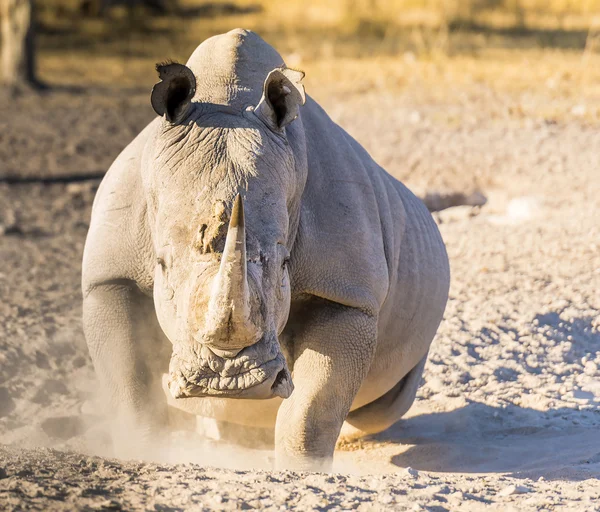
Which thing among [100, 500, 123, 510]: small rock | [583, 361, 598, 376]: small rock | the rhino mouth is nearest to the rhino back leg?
[583, 361, 598, 376]: small rock

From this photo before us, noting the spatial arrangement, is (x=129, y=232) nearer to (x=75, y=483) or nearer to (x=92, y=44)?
(x=75, y=483)

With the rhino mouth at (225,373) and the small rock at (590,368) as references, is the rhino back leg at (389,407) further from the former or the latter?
the rhino mouth at (225,373)

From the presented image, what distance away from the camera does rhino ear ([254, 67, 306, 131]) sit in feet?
12.9

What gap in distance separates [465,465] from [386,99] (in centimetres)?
805

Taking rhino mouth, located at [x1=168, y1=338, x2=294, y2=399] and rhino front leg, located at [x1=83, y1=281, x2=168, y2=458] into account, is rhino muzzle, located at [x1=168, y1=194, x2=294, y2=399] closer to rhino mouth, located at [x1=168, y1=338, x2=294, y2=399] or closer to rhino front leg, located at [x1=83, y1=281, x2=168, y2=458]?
rhino mouth, located at [x1=168, y1=338, x2=294, y2=399]

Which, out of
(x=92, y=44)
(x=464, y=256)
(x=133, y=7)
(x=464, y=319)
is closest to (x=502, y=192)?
(x=464, y=256)

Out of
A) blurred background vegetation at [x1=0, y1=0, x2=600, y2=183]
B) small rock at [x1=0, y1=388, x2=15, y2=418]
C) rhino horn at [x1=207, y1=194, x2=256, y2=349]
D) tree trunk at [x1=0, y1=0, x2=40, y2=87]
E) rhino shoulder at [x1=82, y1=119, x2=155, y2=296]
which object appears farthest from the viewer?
tree trunk at [x1=0, y1=0, x2=40, y2=87]

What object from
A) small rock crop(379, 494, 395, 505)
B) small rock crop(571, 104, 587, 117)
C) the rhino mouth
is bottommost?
small rock crop(379, 494, 395, 505)

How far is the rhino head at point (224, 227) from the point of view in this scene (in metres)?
3.32

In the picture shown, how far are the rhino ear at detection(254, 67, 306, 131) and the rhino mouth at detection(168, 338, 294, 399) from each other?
2.86ft

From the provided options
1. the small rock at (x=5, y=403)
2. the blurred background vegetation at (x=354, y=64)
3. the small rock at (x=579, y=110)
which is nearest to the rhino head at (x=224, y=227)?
the small rock at (x=5, y=403)

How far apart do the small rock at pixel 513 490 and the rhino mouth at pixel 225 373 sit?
93 centimetres

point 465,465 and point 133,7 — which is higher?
point 133,7

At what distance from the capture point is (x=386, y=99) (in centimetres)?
1292
